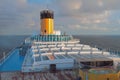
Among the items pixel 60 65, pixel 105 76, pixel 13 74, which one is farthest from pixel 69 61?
pixel 105 76

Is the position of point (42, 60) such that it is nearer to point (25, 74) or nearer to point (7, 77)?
point (25, 74)

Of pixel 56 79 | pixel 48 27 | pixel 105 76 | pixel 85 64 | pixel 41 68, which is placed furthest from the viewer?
pixel 48 27

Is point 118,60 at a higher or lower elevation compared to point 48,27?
lower

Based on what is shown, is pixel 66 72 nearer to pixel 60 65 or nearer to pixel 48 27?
pixel 60 65

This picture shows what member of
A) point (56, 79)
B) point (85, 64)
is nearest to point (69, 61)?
point (85, 64)

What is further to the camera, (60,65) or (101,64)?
(60,65)

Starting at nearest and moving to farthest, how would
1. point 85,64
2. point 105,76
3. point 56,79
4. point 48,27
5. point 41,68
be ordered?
point 105,76, point 56,79, point 85,64, point 41,68, point 48,27
